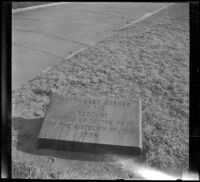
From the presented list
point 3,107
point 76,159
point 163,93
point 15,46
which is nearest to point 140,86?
point 163,93

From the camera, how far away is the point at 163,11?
6.44m

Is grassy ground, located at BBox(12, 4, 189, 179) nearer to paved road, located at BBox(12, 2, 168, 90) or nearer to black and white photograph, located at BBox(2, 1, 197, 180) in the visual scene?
black and white photograph, located at BBox(2, 1, 197, 180)

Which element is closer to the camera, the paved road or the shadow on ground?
the shadow on ground

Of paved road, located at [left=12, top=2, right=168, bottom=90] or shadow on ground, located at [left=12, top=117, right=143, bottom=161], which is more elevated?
paved road, located at [left=12, top=2, right=168, bottom=90]

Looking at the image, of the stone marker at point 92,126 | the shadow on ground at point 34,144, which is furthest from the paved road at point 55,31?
the stone marker at point 92,126

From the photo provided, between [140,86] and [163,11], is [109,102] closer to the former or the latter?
[140,86]

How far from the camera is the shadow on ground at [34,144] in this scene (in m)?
2.66

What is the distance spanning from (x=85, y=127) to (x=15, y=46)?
2.18m

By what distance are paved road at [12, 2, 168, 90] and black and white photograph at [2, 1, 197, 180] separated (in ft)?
0.05

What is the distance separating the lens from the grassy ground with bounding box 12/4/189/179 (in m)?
2.68

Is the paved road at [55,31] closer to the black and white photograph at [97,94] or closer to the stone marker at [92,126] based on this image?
the black and white photograph at [97,94]

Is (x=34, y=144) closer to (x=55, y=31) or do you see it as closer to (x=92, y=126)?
(x=92, y=126)

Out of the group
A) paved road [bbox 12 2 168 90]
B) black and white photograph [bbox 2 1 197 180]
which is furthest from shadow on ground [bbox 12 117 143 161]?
paved road [bbox 12 2 168 90]

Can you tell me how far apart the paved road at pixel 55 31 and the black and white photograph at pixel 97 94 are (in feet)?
0.05
